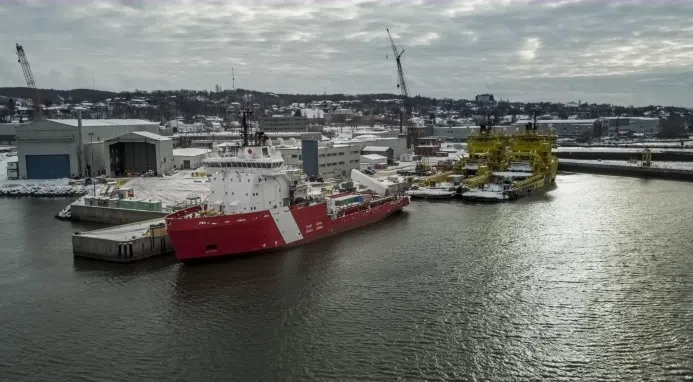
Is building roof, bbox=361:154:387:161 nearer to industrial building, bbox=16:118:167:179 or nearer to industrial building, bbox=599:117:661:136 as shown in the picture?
industrial building, bbox=16:118:167:179

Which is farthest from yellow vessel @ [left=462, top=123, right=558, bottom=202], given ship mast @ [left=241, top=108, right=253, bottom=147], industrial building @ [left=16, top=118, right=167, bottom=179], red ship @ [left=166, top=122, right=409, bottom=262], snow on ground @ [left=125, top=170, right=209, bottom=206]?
industrial building @ [left=16, top=118, right=167, bottom=179]

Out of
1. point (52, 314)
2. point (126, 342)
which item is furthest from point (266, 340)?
point (52, 314)

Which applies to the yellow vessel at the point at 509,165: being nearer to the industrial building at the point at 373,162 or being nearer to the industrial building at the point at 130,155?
the industrial building at the point at 373,162

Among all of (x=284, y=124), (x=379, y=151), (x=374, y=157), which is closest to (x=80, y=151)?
(x=374, y=157)

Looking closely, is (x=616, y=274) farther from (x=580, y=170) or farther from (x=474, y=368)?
(x=580, y=170)

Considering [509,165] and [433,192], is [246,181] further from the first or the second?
[509,165]

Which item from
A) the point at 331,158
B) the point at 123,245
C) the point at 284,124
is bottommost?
the point at 123,245
